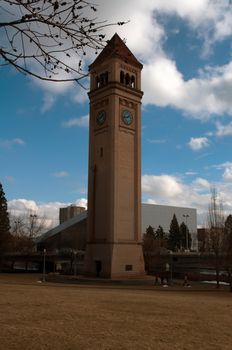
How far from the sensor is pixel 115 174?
52125mm

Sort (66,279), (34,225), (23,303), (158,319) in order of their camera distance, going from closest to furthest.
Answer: (158,319), (23,303), (66,279), (34,225)

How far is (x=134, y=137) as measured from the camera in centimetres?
5591

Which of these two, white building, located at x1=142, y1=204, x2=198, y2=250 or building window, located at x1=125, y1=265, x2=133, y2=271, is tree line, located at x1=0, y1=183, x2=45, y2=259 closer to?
building window, located at x1=125, y1=265, x2=133, y2=271

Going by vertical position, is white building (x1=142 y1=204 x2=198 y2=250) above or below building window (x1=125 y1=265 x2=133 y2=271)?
above

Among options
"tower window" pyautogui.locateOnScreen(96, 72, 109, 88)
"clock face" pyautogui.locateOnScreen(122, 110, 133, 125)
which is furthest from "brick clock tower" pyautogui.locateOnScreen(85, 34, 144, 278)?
"tower window" pyautogui.locateOnScreen(96, 72, 109, 88)

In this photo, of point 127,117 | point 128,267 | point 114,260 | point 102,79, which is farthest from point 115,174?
point 102,79

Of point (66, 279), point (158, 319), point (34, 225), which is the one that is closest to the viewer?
point (158, 319)

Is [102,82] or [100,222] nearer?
[100,222]

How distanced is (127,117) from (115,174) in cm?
822

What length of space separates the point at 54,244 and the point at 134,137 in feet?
222

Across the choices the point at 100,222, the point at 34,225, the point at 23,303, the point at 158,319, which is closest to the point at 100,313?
the point at 158,319

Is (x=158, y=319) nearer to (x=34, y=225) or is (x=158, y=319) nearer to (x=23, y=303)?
(x=23, y=303)

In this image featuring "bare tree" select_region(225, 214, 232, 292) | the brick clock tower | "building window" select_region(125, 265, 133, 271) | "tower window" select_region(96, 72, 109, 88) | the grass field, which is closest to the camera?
the grass field

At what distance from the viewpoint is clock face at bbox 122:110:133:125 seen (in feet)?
182
